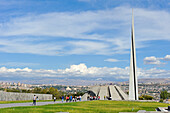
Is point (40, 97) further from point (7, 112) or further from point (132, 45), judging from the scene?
point (7, 112)

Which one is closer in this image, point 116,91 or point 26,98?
point 26,98

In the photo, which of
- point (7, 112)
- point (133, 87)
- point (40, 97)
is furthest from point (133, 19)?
point (7, 112)

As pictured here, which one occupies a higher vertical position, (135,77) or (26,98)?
(135,77)

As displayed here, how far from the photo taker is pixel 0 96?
35656 mm

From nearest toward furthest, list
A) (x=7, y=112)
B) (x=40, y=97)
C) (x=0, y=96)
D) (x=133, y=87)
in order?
(x=7, y=112)
(x=0, y=96)
(x=40, y=97)
(x=133, y=87)

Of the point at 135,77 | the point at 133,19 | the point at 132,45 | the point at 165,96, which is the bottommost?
the point at 165,96

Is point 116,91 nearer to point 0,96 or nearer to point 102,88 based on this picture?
point 102,88

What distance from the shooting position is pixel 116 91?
91688mm

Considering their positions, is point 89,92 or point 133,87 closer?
point 133,87

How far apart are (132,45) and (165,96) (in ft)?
218

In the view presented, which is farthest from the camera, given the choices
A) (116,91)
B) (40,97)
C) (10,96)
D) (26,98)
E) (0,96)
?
(116,91)

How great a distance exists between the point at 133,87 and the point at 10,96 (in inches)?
1253

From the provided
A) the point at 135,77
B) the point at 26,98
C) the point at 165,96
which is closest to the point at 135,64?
the point at 135,77

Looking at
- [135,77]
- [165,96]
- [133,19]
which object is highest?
[133,19]
